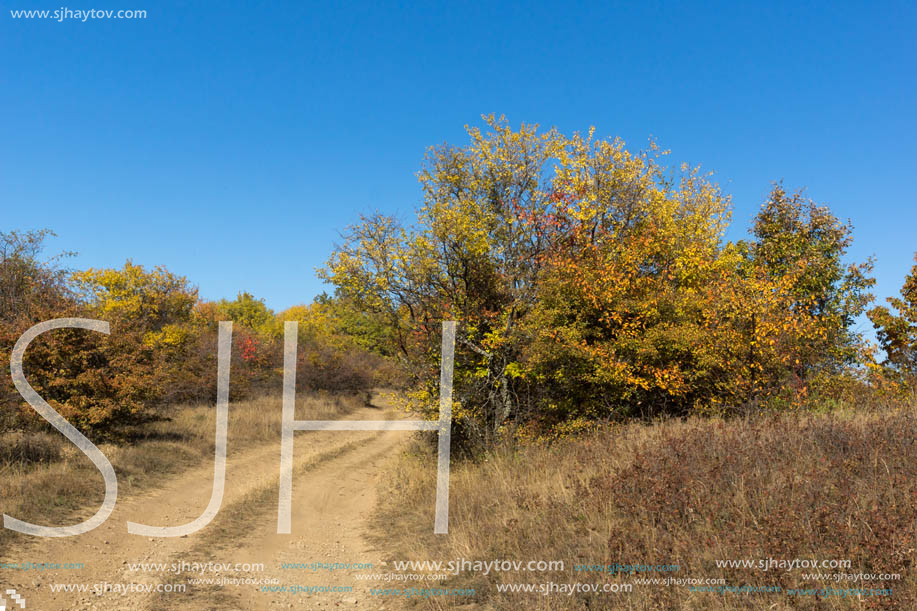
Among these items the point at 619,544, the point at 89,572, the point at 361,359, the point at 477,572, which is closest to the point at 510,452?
the point at 477,572

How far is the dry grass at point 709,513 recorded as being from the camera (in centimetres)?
488

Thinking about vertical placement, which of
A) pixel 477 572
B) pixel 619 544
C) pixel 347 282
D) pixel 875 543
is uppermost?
pixel 347 282

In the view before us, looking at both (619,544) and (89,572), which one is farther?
(89,572)

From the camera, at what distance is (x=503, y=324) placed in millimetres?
14211

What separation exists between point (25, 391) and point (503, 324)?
1084 centimetres

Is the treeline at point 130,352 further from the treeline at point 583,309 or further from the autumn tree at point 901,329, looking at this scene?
the autumn tree at point 901,329

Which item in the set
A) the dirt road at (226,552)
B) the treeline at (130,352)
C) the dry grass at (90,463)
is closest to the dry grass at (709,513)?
the dirt road at (226,552)

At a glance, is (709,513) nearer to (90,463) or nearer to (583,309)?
(583,309)

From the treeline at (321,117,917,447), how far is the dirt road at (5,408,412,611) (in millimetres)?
3967

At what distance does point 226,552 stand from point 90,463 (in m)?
5.19

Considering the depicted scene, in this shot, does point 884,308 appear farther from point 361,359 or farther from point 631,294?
point 361,359

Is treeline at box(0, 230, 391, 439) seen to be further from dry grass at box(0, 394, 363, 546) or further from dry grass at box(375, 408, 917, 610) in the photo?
dry grass at box(375, 408, 917, 610)

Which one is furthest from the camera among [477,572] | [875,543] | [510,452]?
[510,452]

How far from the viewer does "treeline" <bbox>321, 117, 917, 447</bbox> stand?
12.0 m
